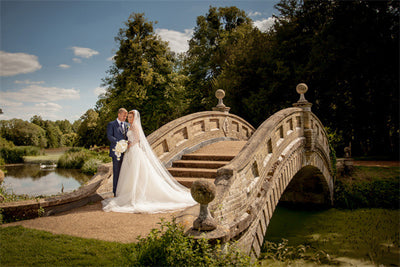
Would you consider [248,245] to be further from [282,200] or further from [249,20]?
[249,20]

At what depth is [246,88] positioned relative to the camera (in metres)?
21.4

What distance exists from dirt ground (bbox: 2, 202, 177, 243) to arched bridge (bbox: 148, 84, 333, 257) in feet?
2.58

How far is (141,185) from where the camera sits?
6.12 m

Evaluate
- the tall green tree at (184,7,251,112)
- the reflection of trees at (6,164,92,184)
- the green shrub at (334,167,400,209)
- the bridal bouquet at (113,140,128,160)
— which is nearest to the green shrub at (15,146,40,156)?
the reflection of trees at (6,164,92,184)

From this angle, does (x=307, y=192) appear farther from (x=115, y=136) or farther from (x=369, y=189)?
(x=115, y=136)

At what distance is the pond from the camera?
14422 millimetres

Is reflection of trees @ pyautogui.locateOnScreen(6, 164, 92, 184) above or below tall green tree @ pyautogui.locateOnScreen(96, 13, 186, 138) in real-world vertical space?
below

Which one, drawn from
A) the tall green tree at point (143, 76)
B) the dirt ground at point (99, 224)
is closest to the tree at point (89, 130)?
the tall green tree at point (143, 76)

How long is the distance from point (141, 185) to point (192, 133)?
160 inches

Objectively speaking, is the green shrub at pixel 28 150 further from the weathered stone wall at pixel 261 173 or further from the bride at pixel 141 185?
the weathered stone wall at pixel 261 173

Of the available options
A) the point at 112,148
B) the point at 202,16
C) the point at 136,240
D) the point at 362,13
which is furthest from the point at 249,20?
the point at 136,240

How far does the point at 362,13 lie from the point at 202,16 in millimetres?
17745

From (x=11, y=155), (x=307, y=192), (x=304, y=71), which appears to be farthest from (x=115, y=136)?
(x=11, y=155)

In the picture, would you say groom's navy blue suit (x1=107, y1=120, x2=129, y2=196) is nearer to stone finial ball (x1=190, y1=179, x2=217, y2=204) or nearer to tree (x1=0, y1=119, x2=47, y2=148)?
stone finial ball (x1=190, y1=179, x2=217, y2=204)
